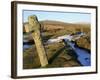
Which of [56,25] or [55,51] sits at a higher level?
[56,25]

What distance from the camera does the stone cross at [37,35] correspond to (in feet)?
6.78

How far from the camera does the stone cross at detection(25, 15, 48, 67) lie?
207 cm

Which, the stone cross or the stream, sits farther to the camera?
the stream

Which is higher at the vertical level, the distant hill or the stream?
the distant hill

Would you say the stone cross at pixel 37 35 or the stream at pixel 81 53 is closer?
the stone cross at pixel 37 35

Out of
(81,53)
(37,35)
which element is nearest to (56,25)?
(37,35)

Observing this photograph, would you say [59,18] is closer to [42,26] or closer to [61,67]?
[42,26]

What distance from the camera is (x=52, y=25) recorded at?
215 centimetres

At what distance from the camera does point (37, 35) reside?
6.83 feet

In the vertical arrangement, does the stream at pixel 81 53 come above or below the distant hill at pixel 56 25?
below

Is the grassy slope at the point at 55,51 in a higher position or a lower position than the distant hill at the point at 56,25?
lower

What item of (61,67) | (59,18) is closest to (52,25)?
(59,18)

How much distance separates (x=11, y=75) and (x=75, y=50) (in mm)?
609

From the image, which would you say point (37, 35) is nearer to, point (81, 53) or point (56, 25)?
point (56, 25)
